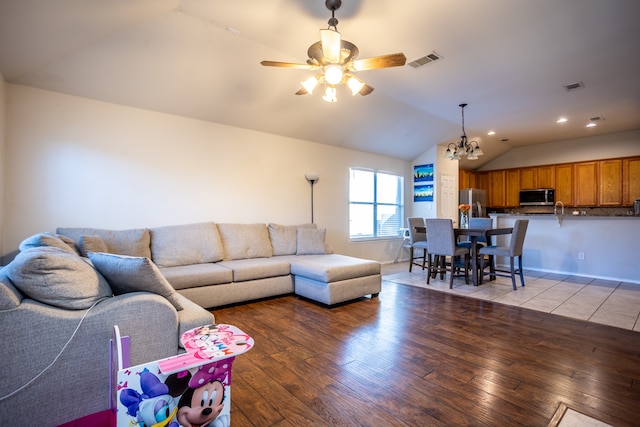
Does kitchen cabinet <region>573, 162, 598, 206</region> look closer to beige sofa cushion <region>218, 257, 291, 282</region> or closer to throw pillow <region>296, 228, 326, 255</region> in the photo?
throw pillow <region>296, 228, 326, 255</region>

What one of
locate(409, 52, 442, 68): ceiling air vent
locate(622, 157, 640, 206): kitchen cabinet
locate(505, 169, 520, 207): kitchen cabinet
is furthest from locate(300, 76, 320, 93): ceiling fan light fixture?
locate(622, 157, 640, 206): kitchen cabinet

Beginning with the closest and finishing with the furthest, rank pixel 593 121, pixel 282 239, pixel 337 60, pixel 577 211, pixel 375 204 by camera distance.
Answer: pixel 337 60 < pixel 282 239 < pixel 593 121 < pixel 375 204 < pixel 577 211

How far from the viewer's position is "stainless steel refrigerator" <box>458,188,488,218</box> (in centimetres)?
711

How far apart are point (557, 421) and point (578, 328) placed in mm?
1754

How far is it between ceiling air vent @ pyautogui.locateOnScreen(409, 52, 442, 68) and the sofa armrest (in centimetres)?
358

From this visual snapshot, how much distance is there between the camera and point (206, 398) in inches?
46.8

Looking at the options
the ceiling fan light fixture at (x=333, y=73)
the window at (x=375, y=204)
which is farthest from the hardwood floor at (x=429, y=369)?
the window at (x=375, y=204)

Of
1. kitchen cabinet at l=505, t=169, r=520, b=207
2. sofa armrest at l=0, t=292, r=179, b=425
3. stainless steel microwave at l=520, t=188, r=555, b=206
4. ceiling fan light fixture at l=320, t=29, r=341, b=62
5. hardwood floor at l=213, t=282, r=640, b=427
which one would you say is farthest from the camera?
kitchen cabinet at l=505, t=169, r=520, b=207

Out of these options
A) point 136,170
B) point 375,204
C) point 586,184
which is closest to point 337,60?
point 136,170

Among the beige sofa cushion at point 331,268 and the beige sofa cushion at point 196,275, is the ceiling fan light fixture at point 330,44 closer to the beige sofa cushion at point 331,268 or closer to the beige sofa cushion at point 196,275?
the beige sofa cushion at point 331,268

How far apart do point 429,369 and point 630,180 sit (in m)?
7.09

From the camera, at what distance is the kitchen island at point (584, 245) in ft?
15.5

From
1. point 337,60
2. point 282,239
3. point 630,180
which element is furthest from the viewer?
point 630,180

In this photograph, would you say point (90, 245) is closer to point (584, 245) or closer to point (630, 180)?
point (584, 245)
